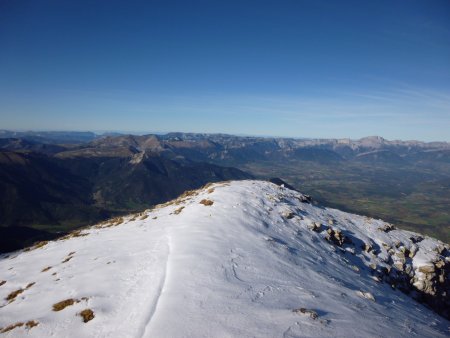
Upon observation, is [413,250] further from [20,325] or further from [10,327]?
[10,327]

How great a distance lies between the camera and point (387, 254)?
130ft

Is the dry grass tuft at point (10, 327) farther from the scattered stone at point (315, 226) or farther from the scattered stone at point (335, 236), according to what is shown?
the scattered stone at point (335, 236)

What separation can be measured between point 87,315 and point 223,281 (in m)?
8.10

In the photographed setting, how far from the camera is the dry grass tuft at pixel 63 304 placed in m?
17.5

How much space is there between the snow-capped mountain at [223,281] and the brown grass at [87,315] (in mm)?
66

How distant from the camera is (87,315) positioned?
15969 millimetres

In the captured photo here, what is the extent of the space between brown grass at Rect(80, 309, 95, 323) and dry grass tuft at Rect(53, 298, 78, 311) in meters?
1.88

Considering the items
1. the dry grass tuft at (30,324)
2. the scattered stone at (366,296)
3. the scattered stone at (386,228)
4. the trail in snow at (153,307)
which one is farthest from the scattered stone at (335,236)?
the dry grass tuft at (30,324)

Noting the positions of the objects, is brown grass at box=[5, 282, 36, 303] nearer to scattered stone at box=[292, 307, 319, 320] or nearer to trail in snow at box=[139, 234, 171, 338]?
trail in snow at box=[139, 234, 171, 338]

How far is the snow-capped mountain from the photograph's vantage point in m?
14.9

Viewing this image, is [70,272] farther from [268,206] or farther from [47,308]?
[268,206]

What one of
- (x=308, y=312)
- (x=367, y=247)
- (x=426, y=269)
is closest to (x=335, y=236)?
(x=367, y=247)

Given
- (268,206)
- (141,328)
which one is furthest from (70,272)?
(268,206)

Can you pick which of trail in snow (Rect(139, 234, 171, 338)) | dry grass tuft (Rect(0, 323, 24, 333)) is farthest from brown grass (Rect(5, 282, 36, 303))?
trail in snow (Rect(139, 234, 171, 338))
